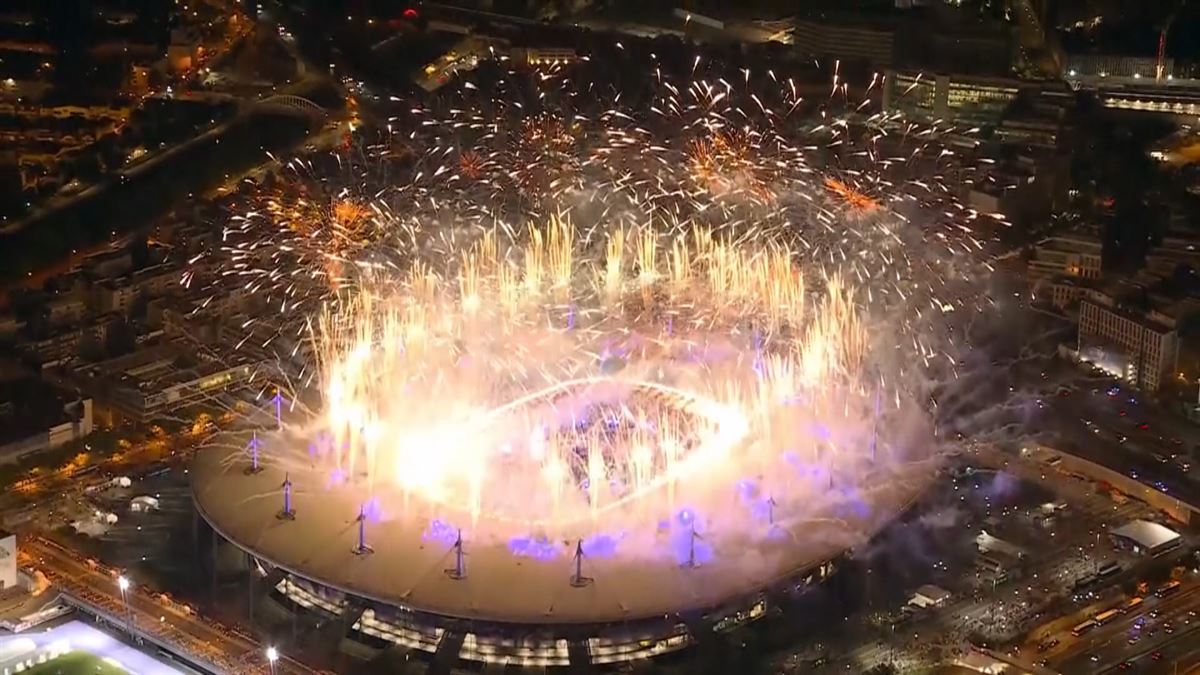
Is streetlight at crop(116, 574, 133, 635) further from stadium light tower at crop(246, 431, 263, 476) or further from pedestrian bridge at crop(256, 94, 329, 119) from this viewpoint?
pedestrian bridge at crop(256, 94, 329, 119)

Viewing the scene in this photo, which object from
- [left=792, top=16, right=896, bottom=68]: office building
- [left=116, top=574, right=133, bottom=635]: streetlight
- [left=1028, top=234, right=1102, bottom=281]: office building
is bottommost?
[left=116, top=574, right=133, bottom=635]: streetlight

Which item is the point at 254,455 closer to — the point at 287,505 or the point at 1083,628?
the point at 287,505

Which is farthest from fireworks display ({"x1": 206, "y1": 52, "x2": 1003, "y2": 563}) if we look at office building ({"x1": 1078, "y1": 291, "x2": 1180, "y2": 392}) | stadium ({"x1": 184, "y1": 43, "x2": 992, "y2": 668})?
office building ({"x1": 1078, "y1": 291, "x2": 1180, "y2": 392})

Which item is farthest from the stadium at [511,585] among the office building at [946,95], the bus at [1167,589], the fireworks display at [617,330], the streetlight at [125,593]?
the office building at [946,95]

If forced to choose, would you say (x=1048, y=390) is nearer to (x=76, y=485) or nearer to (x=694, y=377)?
(x=694, y=377)

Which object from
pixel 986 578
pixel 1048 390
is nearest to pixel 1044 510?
pixel 986 578

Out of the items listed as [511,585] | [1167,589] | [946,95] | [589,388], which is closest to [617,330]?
[589,388]
